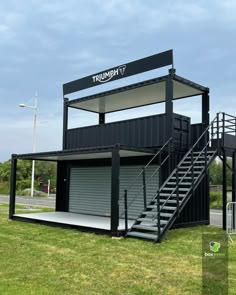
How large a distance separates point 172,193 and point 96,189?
6271 mm

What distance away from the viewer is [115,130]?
Answer: 567 inches

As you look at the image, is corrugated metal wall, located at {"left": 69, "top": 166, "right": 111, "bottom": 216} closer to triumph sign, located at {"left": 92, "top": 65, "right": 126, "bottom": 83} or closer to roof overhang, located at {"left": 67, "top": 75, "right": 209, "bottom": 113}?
roof overhang, located at {"left": 67, "top": 75, "right": 209, "bottom": 113}

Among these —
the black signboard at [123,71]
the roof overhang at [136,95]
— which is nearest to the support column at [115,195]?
the roof overhang at [136,95]

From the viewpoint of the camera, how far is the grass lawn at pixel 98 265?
5.73m

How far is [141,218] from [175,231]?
1.73 metres

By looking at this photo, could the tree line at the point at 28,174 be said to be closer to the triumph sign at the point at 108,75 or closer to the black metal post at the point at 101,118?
the black metal post at the point at 101,118

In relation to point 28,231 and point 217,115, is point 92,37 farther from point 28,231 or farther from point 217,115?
point 28,231

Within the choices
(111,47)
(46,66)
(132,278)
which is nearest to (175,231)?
(132,278)

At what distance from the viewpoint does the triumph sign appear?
14.3m

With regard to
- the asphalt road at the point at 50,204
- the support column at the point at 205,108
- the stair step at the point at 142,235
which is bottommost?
the asphalt road at the point at 50,204

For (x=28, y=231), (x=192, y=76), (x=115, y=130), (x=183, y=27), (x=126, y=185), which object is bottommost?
(x=28, y=231)

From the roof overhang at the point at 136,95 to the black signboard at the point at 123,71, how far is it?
0.53m

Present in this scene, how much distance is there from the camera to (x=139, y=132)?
44.4 ft

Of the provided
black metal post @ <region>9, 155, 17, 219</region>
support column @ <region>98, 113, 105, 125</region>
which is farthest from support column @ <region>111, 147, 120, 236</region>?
support column @ <region>98, 113, 105, 125</region>
